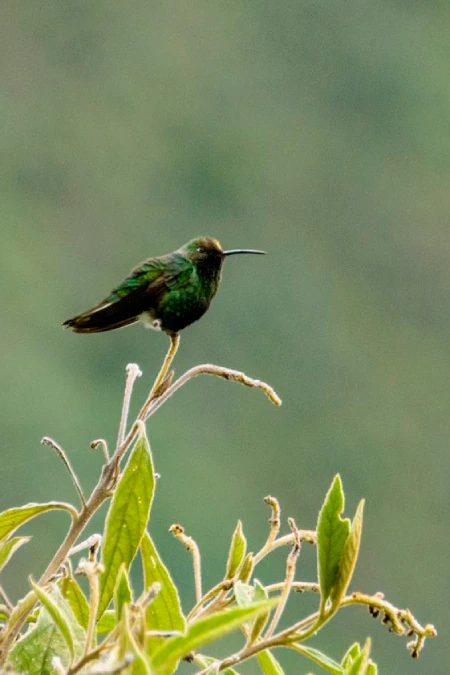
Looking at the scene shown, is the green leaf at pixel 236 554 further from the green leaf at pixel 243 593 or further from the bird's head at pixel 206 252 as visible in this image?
the bird's head at pixel 206 252

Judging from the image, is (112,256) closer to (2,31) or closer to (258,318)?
(258,318)

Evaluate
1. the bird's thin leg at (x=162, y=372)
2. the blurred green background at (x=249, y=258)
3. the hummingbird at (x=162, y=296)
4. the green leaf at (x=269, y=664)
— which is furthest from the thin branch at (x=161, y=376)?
the blurred green background at (x=249, y=258)

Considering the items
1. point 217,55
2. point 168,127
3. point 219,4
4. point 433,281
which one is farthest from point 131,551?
point 219,4

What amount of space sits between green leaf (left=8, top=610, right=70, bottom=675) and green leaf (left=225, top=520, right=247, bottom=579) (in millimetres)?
165

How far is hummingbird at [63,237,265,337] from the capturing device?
3.71ft

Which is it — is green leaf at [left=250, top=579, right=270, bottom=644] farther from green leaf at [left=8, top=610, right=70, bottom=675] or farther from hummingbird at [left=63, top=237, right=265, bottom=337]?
hummingbird at [left=63, top=237, right=265, bottom=337]

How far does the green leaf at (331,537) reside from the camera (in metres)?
0.84

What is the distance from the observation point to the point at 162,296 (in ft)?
3.83

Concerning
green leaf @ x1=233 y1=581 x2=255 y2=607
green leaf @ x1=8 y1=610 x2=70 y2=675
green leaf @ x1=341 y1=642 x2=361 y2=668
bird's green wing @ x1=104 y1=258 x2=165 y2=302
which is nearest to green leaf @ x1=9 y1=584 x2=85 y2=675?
green leaf @ x1=8 y1=610 x2=70 y2=675

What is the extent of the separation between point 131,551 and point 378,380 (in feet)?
66.0

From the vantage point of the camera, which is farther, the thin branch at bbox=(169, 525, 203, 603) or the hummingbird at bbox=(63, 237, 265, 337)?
the hummingbird at bbox=(63, 237, 265, 337)

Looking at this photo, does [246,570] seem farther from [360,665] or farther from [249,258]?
[249,258]

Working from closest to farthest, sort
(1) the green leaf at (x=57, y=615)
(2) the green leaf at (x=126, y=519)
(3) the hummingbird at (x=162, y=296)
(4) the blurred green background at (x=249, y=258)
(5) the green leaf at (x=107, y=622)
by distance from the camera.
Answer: (1) the green leaf at (x=57, y=615), (2) the green leaf at (x=126, y=519), (5) the green leaf at (x=107, y=622), (3) the hummingbird at (x=162, y=296), (4) the blurred green background at (x=249, y=258)

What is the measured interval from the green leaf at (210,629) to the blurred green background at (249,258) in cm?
1097
